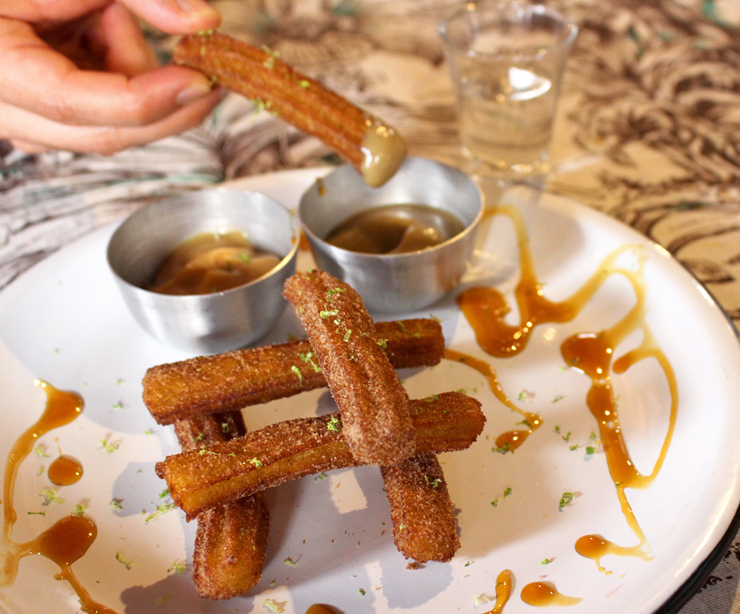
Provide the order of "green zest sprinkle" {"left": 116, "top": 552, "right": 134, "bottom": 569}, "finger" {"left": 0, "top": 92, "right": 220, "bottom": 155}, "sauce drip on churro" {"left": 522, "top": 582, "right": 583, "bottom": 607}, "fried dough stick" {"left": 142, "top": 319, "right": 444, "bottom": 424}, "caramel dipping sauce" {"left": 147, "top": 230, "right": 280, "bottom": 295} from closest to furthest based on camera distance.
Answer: "sauce drip on churro" {"left": 522, "top": 582, "right": 583, "bottom": 607} < "green zest sprinkle" {"left": 116, "top": 552, "right": 134, "bottom": 569} < "fried dough stick" {"left": 142, "top": 319, "right": 444, "bottom": 424} < "caramel dipping sauce" {"left": 147, "top": 230, "right": 280, "bottom": 295} < "finger" {"left": 0, "top": 92, "right": 220, "bottom": 155}

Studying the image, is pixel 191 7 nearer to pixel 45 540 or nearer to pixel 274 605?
pixel 45 540

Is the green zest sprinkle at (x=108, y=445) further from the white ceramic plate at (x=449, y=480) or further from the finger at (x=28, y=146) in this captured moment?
the finger at (x=28, y=146)

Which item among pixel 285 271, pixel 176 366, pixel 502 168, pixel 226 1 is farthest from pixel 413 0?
pixel 176 366

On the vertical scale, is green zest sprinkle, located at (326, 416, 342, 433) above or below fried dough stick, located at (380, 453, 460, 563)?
above

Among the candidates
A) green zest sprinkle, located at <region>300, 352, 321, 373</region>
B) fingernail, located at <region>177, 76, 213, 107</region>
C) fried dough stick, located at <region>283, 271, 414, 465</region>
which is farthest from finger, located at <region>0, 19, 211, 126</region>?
green zest sprinkle, located at <region>300, 352, 321, 373</region>

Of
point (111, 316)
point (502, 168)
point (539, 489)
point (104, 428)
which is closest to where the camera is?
point (539, 489)

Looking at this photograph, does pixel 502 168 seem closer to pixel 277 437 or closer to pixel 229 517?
pixel 277 437

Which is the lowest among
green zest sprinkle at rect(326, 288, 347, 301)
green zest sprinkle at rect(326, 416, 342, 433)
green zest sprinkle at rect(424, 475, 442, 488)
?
green zest sprinkle at rect(424, 475, 442, 488)

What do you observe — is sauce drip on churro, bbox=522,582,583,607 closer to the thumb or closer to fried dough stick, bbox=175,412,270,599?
fried dough stick, bbox=175,412,270,599
